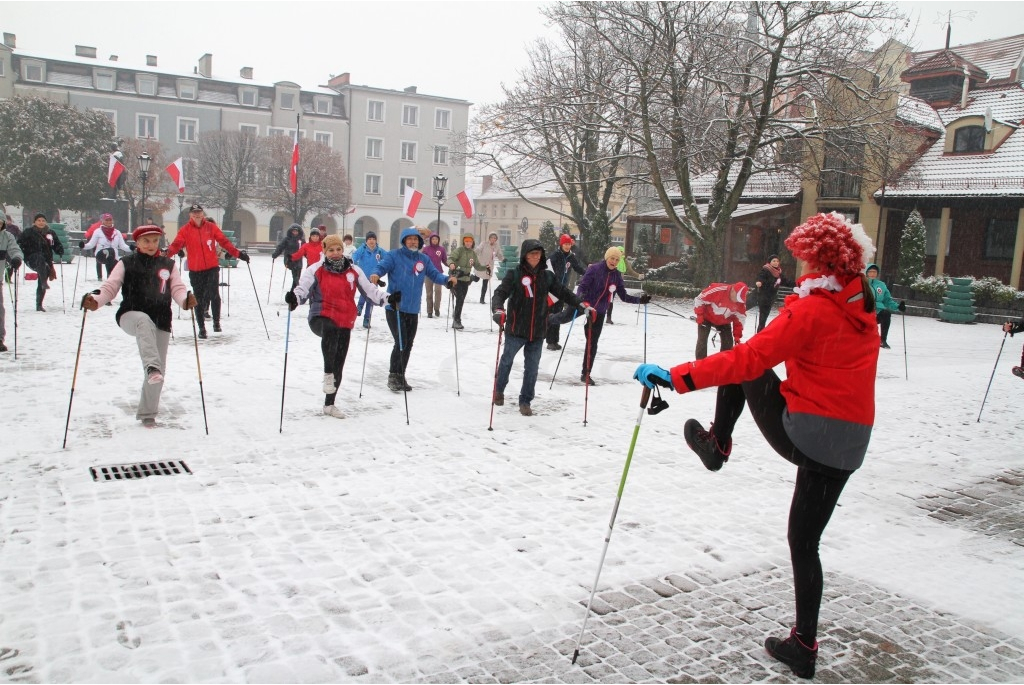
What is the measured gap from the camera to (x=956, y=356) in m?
15.8

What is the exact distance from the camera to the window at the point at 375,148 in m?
65.3

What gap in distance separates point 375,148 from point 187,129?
14726 mm

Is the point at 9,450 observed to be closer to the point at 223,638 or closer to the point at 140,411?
the point at 140,411

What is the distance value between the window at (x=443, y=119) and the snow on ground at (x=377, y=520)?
6079cm

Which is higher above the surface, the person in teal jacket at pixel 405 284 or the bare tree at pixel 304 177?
the bare tree at pixel 304 177

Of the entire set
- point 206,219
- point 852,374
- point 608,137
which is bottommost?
point 852,374

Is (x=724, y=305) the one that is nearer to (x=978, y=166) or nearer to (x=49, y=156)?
(x=978, y=166)

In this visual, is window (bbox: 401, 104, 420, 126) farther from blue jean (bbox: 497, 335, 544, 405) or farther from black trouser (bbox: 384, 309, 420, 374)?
blue jean (bbox: 497, 335, 544, 405)


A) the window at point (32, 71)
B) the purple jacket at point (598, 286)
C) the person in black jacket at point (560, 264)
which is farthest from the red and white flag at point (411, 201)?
the window at point (32, 71)

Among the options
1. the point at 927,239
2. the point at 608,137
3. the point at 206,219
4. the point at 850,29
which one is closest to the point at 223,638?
the point at 206,219

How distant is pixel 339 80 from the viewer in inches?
2596

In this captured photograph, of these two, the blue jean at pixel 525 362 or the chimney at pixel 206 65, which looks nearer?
the blue jean at pixel 525 362

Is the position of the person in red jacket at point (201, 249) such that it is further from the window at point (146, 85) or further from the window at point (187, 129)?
the window at point (146, 85)

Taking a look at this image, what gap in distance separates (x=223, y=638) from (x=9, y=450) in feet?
12.7
